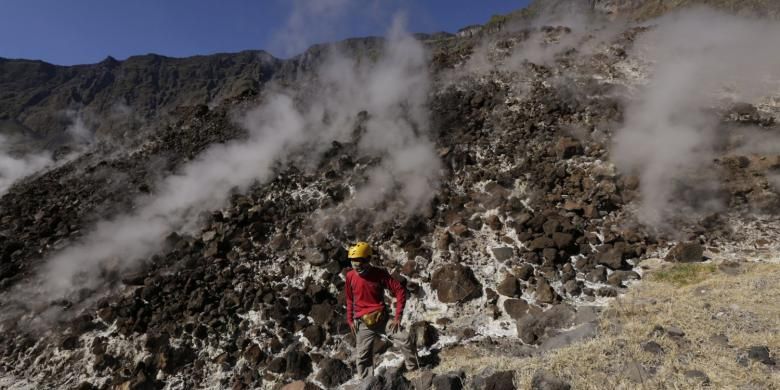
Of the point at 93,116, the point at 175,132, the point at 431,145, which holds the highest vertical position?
the point at 93,116

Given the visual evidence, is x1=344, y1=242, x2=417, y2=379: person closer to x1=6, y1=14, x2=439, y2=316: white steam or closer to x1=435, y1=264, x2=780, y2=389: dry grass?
x1=435, y1=264, x2=780, y2=389: dry grass

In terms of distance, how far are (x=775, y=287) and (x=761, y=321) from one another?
4.42 feet

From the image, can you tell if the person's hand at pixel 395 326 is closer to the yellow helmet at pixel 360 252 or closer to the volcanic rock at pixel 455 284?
the yellow helmet at pixel 360 252

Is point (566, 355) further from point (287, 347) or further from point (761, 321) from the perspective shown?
point (287, 347)

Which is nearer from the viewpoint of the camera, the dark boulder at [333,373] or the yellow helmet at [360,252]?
the yellow helmet at [360,252]

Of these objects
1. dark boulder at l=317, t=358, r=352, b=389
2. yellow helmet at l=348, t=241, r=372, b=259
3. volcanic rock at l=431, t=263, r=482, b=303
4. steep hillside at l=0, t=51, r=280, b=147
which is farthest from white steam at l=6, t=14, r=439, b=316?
steep hillside at l=0, t=51, r=280, b=147

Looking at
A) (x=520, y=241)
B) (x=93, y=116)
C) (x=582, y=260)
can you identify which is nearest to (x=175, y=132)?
(x=520, y=241)

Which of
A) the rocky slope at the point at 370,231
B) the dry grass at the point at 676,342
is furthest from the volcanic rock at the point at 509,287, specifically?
the dry grass at the point at 676,342

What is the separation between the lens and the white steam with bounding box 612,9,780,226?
8.62 m

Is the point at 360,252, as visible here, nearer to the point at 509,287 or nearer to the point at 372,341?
the point at 372,341

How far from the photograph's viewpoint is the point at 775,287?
5.59 metres

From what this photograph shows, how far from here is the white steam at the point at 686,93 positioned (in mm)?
8625

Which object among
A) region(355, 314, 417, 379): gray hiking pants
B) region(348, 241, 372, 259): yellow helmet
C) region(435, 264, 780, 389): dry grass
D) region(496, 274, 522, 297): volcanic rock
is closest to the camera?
region(435, 264, 780, 389): dry grass

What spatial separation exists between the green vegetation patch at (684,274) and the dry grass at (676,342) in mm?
27
